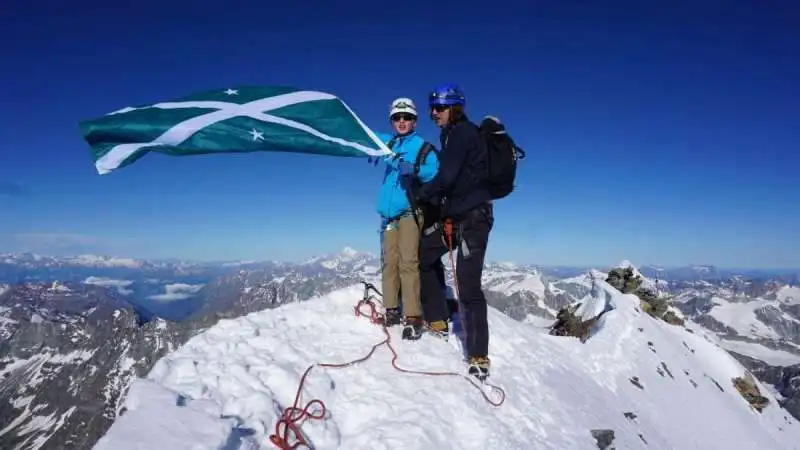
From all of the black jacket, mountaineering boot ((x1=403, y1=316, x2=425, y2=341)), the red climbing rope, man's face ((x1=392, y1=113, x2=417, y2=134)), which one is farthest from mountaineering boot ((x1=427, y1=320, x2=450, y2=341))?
man's face ((x1=392, y1=113, x2=417, y2=134))

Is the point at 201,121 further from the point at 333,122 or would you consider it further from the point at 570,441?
the point at 570,441

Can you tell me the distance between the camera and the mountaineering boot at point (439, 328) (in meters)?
11.1

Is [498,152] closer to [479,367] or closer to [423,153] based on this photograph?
[423,153]

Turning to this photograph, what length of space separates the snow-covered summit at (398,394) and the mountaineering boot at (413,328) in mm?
222

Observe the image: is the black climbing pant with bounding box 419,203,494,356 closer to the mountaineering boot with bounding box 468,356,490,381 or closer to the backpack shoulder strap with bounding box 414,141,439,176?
the mountaineering boot with bounding box 468,356,490,381

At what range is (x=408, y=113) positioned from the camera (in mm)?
9859

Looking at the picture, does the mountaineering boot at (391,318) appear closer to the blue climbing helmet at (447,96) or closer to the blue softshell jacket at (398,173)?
the blue softshell jacket at (398,173)

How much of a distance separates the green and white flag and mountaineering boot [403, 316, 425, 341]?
4.11 metres

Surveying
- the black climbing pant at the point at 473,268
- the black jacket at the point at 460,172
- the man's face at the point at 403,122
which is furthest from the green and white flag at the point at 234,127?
the black climbing pant at the point at 473,268

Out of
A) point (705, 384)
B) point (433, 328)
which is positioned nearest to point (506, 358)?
point (433, 328)

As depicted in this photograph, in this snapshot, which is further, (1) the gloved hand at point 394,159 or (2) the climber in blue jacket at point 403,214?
(1) the gloved hand at point 394,159

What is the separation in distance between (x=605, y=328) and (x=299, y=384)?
14.0 metres

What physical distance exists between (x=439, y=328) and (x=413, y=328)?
93 cm

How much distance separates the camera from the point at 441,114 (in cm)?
919
